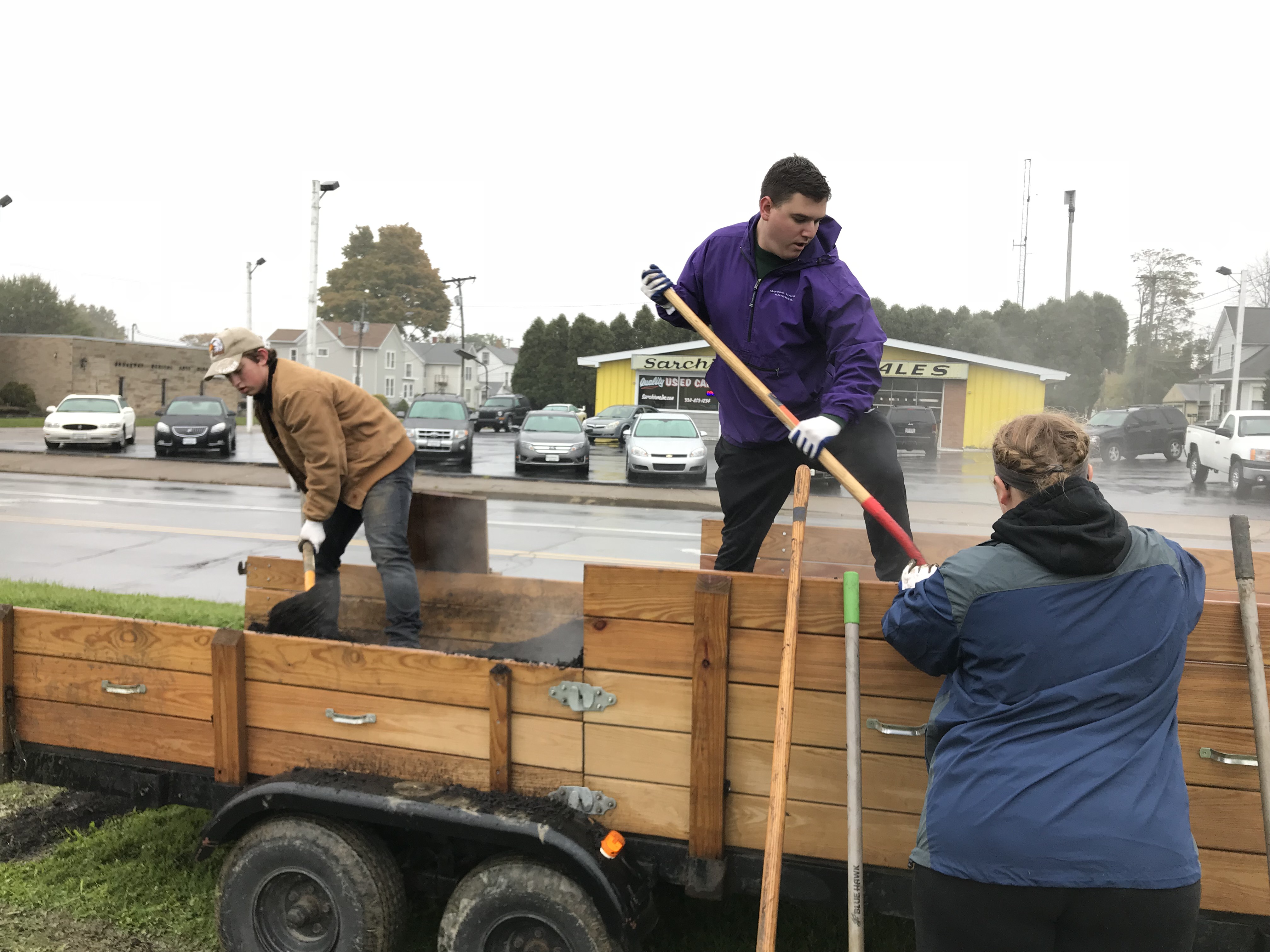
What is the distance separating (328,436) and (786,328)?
1860mm

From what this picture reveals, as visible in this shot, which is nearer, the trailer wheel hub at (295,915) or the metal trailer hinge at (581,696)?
the metal trailer hinge at (581,696)

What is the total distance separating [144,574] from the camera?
830 centimetres

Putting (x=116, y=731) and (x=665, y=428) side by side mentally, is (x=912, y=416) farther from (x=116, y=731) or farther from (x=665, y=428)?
(x=116, y=731)

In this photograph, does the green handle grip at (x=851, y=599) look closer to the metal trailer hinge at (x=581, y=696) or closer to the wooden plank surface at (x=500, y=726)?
the metal trailer hinge at (x=581, y=696)

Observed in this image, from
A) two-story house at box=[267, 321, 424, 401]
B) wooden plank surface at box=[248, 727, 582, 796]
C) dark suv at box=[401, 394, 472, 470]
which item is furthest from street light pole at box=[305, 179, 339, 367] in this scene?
two-story house at box=[267, 321, 424, 401]

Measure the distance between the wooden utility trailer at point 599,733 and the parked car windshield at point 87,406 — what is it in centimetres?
2368

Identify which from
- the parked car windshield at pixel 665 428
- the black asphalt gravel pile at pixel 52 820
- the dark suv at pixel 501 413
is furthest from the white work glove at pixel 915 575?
the dark suv at pixel 501 413

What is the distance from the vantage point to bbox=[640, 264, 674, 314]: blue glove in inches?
129

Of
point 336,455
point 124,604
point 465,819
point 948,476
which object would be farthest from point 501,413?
point 465,819

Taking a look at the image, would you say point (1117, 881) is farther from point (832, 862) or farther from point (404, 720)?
point (404, 720)

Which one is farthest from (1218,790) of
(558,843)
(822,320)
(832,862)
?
(822,320)

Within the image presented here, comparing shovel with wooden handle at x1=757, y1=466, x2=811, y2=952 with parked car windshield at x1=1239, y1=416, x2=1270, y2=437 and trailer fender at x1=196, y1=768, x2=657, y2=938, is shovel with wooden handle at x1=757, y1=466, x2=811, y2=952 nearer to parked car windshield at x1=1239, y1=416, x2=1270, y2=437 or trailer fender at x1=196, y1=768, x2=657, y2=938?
trailer fender at x1=196, y1=768, x2=657, y2=938

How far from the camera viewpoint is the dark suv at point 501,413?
42.3 metres

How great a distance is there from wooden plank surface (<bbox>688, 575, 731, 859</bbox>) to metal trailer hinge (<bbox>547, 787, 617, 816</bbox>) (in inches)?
9.0
